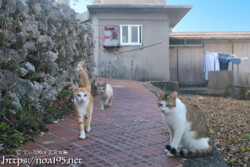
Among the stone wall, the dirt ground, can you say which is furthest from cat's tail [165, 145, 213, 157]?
the stone wall

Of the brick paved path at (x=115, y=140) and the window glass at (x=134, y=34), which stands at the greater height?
the window glass at (x=134, y=34)

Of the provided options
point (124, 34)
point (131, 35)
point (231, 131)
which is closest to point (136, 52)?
point (131, 35)

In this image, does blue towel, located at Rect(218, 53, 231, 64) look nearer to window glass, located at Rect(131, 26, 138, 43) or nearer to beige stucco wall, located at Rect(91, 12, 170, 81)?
beige stucco wall, located at Rect(91, 12, 170, 81)

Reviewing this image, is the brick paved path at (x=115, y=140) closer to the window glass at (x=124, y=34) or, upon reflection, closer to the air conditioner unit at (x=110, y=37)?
the air conditioner unit at (x=110, y=37)

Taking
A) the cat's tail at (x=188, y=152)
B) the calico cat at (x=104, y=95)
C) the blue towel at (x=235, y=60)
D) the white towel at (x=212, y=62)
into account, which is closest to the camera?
the cat's tail at (x=188, y=152)

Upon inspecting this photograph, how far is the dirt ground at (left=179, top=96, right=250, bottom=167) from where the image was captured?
13.6 feet

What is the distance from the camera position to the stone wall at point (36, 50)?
4109 mm

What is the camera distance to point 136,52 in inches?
550

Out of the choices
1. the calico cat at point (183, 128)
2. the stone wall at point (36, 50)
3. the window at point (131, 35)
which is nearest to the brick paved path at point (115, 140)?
the calico cat at point (183, 128)

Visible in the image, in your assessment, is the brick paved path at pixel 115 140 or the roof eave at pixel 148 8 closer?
the brick paved path at pixel 115 140

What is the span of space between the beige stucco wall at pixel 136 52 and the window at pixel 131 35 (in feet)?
0.75

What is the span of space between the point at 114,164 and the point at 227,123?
149 inches

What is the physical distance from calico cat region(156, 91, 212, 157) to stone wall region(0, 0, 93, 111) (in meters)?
2.51

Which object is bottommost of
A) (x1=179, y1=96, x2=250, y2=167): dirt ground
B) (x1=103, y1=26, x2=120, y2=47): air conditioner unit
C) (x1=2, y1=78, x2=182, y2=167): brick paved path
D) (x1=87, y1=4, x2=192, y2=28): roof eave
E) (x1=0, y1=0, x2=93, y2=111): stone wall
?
(x1=179, y1=96, x2=250, y2=167): dirt ground
